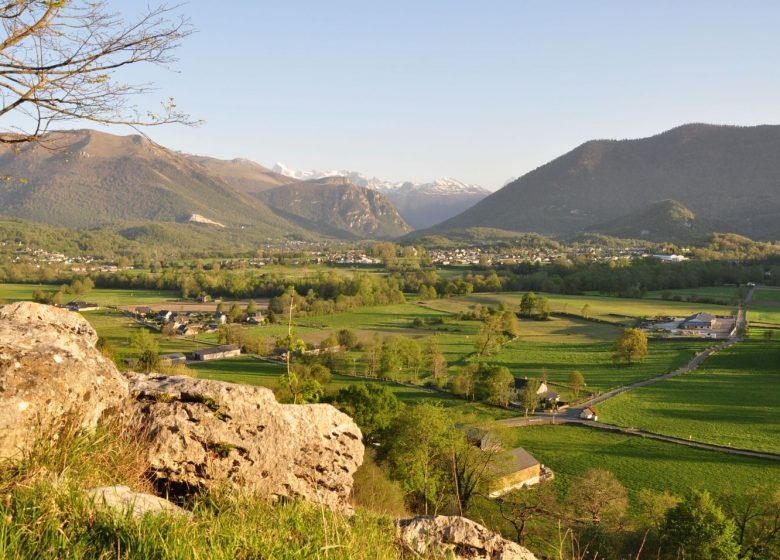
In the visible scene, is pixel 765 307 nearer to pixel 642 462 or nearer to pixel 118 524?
pixel 642 462

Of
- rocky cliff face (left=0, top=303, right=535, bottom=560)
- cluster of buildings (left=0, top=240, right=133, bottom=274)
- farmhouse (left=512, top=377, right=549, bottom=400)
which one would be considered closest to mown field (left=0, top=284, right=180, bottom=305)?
cluster of buildings (left=0, top=240, right=133, bottom=274)

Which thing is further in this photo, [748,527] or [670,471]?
[670,471]

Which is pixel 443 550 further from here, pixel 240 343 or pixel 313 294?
pixel 313 294

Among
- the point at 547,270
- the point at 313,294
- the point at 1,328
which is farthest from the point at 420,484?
the point at 547,270

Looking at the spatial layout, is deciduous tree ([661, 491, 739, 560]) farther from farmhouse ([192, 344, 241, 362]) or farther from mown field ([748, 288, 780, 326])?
mown field ([748, 288, 780, 326])

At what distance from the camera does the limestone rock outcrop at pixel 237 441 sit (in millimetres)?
6105

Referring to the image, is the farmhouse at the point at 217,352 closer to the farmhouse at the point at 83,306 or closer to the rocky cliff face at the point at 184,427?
the farmhouse at the point at 83,306

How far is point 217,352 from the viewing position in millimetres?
64938

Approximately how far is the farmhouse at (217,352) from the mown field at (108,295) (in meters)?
40.7

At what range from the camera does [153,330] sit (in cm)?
7712

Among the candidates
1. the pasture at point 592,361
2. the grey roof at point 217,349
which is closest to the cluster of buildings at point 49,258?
the grey roof at point 217,349

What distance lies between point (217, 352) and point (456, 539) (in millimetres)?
63274

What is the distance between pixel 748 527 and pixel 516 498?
10.1m

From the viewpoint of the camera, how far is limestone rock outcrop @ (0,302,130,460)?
15.7ft
